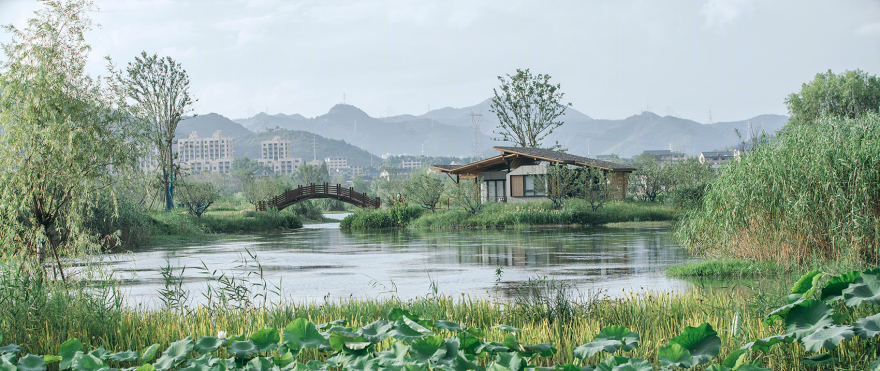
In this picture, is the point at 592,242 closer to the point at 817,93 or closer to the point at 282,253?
the point at 282,253

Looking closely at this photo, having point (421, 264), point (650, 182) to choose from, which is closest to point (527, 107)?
point (650, 182)

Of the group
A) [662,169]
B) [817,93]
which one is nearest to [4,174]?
[662,169]

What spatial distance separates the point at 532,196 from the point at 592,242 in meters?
21.5

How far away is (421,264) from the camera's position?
58.6 ft

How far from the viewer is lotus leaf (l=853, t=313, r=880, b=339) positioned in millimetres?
4418

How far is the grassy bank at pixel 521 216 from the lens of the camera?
35.6m

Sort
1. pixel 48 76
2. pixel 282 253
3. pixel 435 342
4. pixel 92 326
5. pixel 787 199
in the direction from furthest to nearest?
1. pixel 282 253
2. pixel 787 199
3. pixel 48 76
4. pixel 92 326
5. pixel 435 342

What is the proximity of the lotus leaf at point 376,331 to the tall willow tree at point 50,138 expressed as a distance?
559cm

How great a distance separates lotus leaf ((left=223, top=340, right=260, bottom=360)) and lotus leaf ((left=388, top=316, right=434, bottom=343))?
3.11 ft

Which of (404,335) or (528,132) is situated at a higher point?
(528,132)

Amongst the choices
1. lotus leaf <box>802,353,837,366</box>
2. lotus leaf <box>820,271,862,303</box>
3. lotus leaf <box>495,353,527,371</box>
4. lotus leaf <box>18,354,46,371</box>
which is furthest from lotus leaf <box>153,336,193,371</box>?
lotus leaf <box>820,271,862,303</box>

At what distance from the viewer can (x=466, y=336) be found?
4992 millimetres

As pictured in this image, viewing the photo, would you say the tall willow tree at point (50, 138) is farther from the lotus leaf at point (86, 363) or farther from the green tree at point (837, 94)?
the green tree at point (837, 94)

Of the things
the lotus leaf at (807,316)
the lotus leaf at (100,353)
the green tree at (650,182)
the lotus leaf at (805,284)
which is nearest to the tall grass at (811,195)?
the lotus leaf at (805,284)
